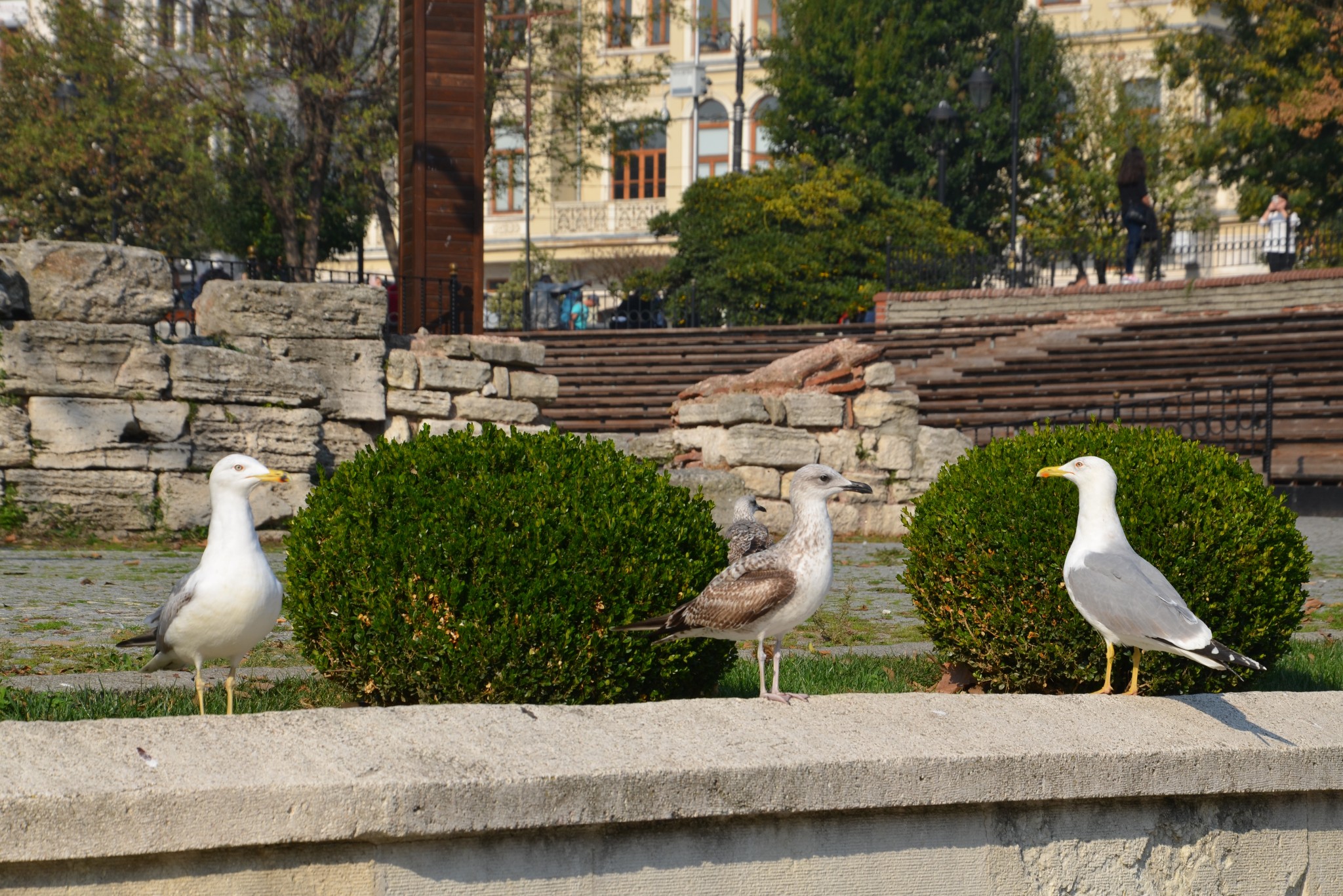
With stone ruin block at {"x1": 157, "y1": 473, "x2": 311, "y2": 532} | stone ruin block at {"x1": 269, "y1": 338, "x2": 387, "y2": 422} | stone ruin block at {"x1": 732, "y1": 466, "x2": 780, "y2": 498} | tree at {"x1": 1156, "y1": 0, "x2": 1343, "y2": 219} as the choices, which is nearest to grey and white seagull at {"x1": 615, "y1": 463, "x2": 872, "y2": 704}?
stone ruin block at {"x1": 157, "y1": 473, "x2": 311, "y2": 532}

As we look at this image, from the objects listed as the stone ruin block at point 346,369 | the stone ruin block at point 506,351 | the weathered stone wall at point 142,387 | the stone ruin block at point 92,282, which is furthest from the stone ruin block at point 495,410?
the stone ruin block at point 92,282

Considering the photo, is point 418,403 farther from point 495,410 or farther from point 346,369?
point 495,410

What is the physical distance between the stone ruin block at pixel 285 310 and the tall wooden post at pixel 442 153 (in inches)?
72.6

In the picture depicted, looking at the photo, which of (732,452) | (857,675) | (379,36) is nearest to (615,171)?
(379,36)

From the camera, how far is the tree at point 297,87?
2703 cm

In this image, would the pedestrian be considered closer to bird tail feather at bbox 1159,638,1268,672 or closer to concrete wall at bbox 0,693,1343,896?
concrete wall at bbox 0,693,1343,896

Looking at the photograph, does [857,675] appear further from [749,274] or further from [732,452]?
[749,274]

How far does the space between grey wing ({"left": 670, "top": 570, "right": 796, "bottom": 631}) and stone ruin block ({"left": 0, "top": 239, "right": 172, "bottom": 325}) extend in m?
9.03

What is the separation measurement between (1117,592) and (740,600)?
1.22 metres

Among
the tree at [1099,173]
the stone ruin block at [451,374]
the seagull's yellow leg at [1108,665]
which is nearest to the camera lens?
the seagull's yellow leg at [1108,665]

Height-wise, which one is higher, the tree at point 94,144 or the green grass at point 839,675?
the tree at point 94,144

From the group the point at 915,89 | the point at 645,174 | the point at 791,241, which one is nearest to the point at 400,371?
the point at 791,241

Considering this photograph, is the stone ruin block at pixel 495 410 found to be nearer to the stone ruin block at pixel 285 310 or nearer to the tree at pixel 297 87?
the stone ruin block at pixel 285 310

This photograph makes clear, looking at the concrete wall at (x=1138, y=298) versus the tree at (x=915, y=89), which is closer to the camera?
the concrete wall at (x=1138, y=298)
